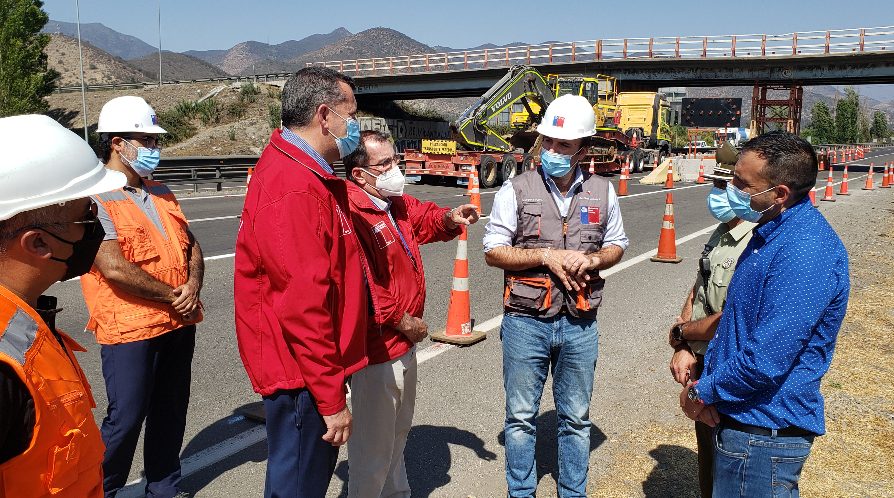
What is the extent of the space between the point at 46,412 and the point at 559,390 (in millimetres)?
2561

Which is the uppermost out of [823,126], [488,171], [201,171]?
[823,126]

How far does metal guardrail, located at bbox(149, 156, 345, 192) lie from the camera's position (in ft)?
65.7

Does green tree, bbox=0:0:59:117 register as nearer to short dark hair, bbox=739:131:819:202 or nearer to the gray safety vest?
the gray safety vest

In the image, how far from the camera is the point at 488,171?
22.2 meters

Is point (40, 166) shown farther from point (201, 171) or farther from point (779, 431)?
point (201, 171)

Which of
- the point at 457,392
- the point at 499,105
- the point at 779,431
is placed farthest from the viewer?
the point at 499,105

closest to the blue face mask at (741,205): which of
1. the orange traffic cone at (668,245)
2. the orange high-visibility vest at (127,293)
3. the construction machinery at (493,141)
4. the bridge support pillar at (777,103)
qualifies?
the orange high-visibility vest at (127,293)

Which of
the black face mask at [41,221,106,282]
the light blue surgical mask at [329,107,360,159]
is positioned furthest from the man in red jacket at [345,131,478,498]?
the black face mask at [41,221,106,282]

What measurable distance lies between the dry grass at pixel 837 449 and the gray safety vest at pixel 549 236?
3.63 ft

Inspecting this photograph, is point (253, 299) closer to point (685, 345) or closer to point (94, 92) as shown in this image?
point (685, 345)

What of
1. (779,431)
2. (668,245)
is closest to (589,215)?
(779,431)

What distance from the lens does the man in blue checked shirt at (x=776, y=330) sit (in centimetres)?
231

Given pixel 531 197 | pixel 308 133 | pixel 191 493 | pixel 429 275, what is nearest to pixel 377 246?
pixel 308 133

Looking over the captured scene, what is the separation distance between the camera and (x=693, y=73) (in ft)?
134
